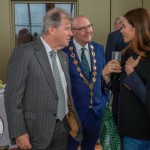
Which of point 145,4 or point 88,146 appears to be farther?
point 145,4

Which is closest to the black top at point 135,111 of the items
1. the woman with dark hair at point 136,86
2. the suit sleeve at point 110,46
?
the woman with dark hair at point 136,86

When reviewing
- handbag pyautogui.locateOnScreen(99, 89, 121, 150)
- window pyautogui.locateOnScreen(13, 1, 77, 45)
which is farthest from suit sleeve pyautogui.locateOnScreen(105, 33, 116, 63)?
window pyautogui.locateOnScreen(13, 1, 77, 45)

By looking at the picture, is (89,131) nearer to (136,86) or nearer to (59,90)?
(59,90)

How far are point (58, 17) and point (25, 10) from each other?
3795mm

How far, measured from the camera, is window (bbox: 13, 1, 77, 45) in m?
5.59

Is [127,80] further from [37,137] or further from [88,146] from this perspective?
[88,146]

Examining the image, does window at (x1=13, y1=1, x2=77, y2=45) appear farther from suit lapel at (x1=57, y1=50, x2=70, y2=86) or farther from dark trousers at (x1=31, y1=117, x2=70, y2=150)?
dark trousers at (x1=31, y1=117, x2=70, y2=150)

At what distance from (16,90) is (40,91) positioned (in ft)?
0.50

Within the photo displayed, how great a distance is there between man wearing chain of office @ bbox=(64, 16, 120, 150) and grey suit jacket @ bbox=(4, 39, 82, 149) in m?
0.73

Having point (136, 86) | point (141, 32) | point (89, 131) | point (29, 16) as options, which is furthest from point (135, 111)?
point (29, 16)

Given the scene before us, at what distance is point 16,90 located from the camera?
1.81 m

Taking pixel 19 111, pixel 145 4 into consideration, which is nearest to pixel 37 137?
pixel 19 111

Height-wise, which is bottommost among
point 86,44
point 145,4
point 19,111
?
point 19,111

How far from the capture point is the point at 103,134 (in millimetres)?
2004
